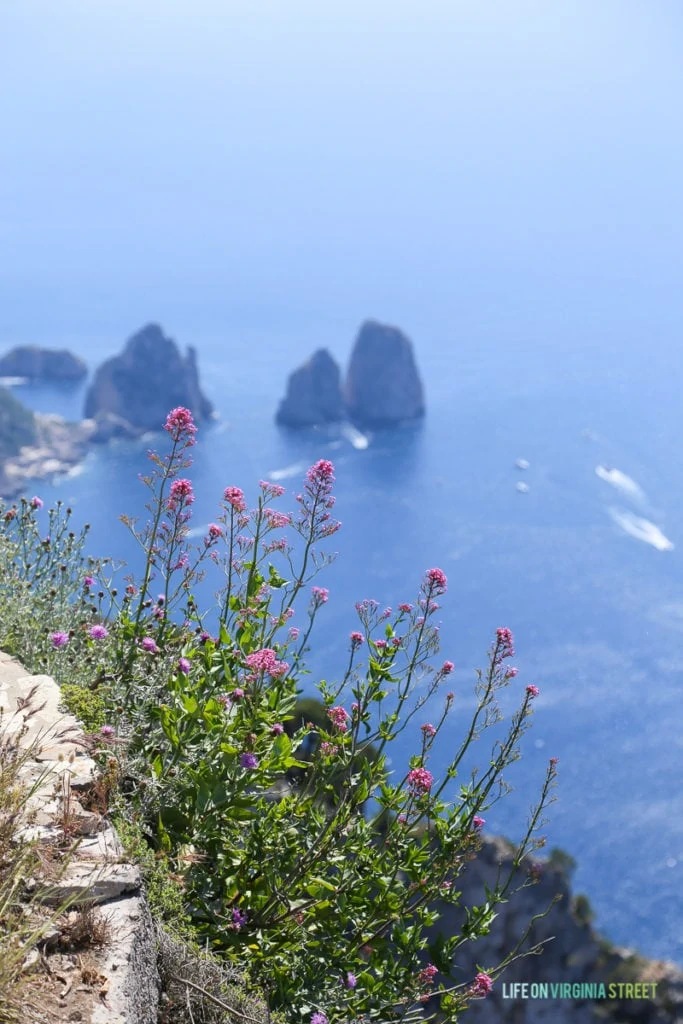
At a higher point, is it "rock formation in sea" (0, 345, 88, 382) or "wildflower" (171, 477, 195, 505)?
"wildflower" (171, 477, 195, 505)

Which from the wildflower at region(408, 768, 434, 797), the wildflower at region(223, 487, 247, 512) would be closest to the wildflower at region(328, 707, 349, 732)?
the wildflower at region(408, 768, 434, 797)

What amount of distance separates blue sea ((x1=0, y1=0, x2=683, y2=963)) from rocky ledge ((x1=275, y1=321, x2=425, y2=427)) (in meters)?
2.78

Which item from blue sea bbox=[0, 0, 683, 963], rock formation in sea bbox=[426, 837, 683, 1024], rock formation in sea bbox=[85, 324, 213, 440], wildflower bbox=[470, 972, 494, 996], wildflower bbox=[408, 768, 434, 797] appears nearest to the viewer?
wildflower bbox=[470, 972, 494, 996]

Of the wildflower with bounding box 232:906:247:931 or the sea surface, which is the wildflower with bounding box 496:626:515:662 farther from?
the sea surface

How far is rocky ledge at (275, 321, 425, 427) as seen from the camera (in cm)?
10344

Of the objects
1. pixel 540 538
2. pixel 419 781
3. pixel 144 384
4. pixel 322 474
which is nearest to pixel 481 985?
pixel 419 781

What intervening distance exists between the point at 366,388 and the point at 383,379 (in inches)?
84.5

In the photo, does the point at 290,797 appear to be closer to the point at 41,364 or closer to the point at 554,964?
the point at 554,964

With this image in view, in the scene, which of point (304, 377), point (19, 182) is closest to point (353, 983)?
point (304, 377)

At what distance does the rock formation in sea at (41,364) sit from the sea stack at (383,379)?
37789 millimetres

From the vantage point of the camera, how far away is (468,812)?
319 centimetres

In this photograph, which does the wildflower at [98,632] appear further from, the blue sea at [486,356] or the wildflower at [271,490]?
the blue sea at [486,356]

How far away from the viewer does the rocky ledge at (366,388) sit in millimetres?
103438

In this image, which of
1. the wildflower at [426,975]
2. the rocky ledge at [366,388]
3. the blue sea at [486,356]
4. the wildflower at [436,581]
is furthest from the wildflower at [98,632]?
the rocky ledge at [366,388]
